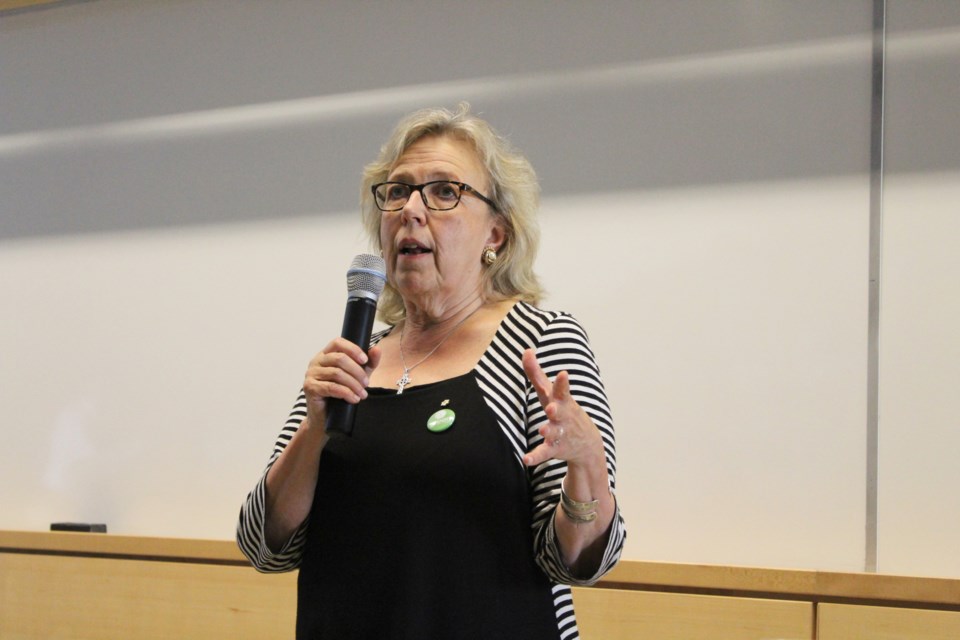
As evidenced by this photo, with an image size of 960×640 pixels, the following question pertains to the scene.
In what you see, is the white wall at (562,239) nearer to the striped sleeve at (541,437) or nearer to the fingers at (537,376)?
the striped sleeve at (541,437)

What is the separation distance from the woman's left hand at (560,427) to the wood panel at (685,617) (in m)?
1.52

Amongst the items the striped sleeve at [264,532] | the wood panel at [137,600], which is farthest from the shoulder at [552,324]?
the wood panel at [137,600]

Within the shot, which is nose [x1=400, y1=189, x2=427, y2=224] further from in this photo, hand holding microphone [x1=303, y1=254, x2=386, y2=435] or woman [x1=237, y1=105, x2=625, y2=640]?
hand holding microphone [x1=303, y1=254, x2=386, y2=435]

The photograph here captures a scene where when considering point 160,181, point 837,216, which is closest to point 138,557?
point 160,181

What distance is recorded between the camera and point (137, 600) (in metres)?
3.32

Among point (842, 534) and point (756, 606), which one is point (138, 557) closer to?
point (756, 606)

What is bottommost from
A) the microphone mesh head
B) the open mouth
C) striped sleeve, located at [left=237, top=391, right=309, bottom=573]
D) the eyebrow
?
striped sleeve, located at [left=237, top=391, right=309, bottom=573]

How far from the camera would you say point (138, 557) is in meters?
3.34

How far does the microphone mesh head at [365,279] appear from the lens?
149cm

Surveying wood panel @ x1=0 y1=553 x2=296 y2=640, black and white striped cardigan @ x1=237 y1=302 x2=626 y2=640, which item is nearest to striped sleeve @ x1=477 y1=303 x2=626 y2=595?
black and white striped cardigan @ x1=237 y1=302 x2=626 y2=640

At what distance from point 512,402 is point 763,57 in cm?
183

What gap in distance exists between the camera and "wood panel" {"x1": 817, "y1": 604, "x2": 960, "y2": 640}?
2.42m

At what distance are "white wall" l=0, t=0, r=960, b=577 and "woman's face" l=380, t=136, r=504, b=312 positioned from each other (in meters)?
1.33

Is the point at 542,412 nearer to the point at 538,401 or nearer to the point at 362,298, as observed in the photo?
the point at 538,401
